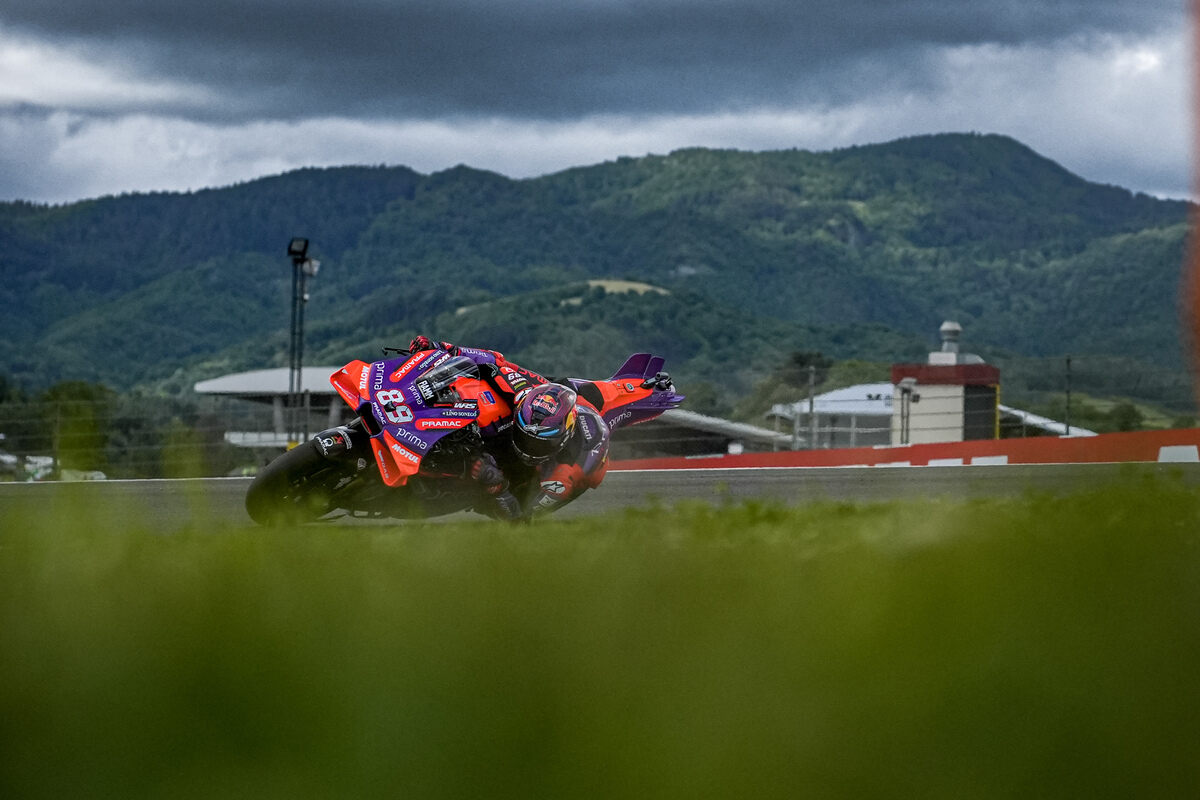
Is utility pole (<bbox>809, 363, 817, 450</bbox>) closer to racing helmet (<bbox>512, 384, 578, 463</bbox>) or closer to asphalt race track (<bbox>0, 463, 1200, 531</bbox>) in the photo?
asphalt race track (<bbox>0, 463, 1200, 531</bbox>)

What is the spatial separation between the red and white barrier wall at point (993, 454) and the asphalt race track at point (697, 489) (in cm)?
189

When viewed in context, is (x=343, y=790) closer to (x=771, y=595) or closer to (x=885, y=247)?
(x=771, y=595)

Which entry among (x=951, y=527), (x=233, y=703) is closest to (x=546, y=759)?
(x=233, y=703)

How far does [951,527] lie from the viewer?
4.05 metres

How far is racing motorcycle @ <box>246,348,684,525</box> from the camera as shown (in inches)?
322

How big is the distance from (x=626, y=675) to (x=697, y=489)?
8624 mm

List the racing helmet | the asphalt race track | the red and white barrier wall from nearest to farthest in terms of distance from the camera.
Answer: the asphalt race track → the racing helmet → the red and white barrier wall

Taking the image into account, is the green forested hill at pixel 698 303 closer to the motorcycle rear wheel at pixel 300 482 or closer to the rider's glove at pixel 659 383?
the rider's glove at pixel 659 383

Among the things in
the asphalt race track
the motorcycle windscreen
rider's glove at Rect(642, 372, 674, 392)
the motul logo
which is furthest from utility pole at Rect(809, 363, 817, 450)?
the motul logo

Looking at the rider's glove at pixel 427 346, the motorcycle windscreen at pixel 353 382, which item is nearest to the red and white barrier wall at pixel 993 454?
the rider's glove at pixel 427 346

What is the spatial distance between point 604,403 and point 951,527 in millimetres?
5346

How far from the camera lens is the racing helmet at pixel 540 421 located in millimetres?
8273

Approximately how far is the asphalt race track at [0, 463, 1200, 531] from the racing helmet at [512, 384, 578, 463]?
17.7 inches

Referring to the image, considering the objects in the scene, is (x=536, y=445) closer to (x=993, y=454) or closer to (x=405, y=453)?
(x=405, y=453)
